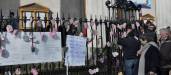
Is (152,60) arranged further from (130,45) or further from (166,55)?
(130,45)

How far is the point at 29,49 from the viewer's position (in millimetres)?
12500

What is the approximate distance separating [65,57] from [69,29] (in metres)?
0.97

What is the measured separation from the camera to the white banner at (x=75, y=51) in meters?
12.8

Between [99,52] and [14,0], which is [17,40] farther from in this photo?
[14,0]

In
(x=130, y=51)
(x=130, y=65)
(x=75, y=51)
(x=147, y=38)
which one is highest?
(x=147, y=38)

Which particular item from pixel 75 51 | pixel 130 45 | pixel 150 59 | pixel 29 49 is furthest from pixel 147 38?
pixel 29 49

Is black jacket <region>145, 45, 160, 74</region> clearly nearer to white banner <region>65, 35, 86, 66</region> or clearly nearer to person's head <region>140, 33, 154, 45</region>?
person's head <region>140, 33, 154, 45</region>

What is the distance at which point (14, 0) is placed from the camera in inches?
830

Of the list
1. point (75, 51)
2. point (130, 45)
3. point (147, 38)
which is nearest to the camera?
point (147, 38)

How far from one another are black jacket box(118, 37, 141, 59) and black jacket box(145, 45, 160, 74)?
2.85 meters

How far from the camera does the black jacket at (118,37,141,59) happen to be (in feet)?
49.3

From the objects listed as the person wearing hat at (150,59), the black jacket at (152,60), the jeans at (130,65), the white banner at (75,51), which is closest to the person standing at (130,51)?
the jeans at (130,65)

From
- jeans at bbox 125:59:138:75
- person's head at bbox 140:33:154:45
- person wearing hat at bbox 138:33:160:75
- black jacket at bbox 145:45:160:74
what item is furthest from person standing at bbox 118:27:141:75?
black jacket at bbox 145:45:160:74

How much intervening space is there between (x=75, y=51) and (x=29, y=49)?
1.19 metres
